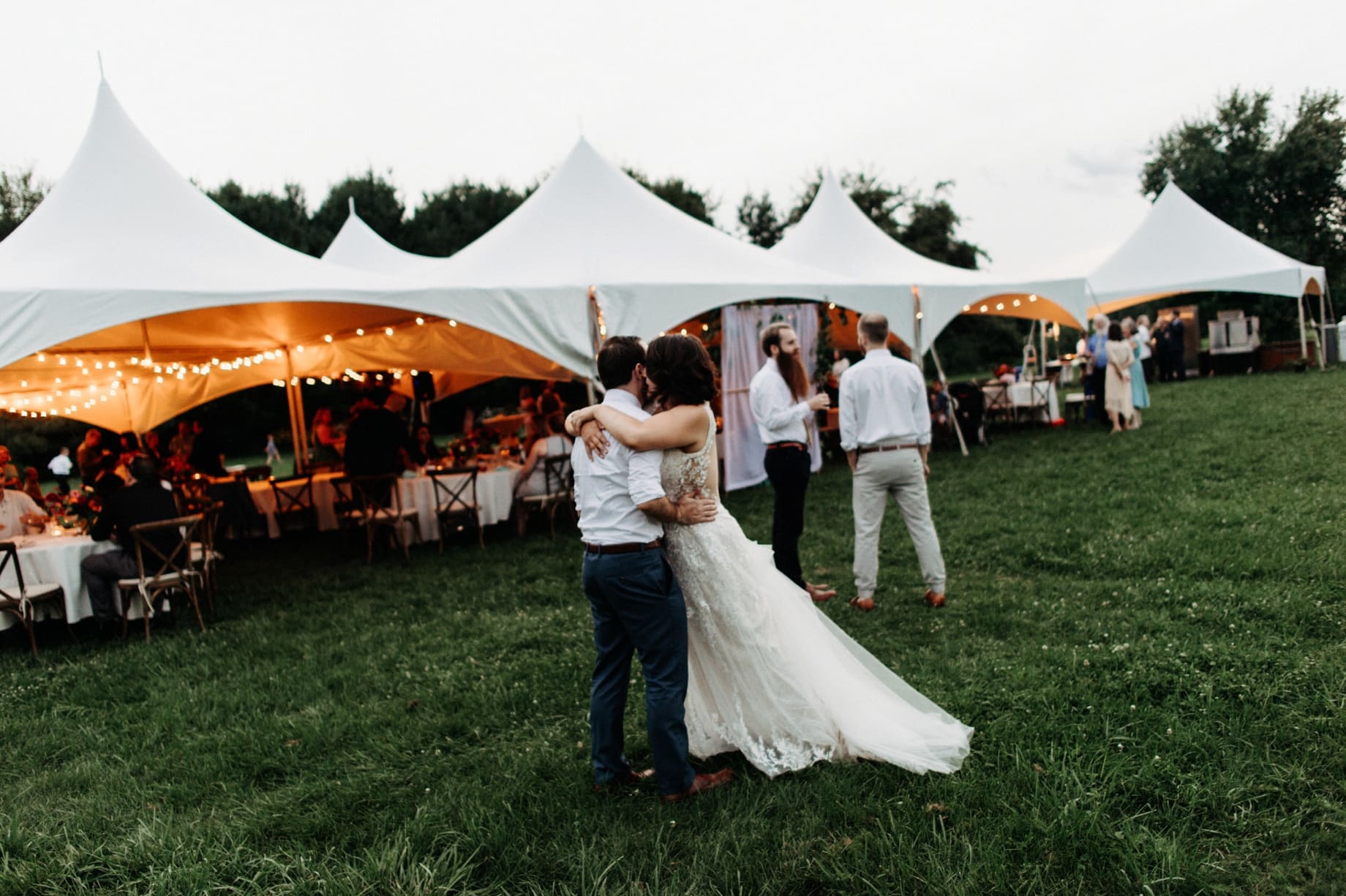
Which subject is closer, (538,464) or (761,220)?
(538,464)

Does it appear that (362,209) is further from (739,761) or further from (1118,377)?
(739,761)

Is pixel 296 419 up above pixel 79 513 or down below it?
above

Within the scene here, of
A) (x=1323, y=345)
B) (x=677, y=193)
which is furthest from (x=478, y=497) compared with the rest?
(x=677, y=193)

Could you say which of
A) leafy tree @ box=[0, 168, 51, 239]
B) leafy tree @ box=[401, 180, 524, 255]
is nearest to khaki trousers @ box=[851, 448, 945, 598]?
leafy tree @ box=[401, 180, 524, 255]

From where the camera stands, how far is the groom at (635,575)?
2.72 metres

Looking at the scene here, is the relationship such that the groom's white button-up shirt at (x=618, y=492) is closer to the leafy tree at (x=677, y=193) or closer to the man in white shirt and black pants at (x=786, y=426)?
the man in white shirt and black pants at (x=786, y=426)

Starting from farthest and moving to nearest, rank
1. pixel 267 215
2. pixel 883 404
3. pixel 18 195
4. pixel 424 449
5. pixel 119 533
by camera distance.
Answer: pixel 18 195
pixel 267 215
pixel 424 449
pixel 119 533
pixel 883 404

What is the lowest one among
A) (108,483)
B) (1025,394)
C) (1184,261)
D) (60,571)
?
(60,571)

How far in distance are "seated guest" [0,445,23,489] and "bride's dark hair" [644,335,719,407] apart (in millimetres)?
6038

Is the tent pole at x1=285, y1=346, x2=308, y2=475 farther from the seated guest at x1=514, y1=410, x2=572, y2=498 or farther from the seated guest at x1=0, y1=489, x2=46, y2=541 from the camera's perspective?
the seated guest at x1=0, y1=489, x2=46, y2=541

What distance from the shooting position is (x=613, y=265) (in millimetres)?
8562

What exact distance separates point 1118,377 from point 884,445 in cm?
779

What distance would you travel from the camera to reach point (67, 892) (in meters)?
2.63

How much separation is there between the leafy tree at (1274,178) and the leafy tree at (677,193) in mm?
14681
